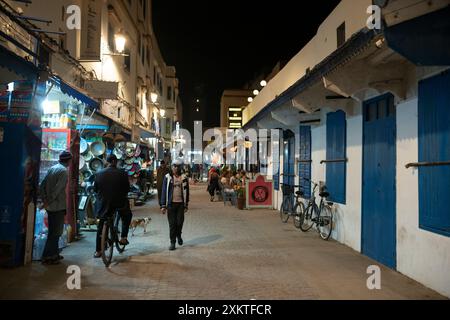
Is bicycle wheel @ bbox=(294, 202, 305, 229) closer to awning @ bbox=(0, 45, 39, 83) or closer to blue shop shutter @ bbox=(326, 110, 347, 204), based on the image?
blue shop shutter @ bbox=(326, 110, 347, 204)

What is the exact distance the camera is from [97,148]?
38.4ft

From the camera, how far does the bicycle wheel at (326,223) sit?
10117 millimetres

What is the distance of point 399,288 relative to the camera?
6.23 metres

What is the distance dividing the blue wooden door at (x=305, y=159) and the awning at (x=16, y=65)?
27.0 ft

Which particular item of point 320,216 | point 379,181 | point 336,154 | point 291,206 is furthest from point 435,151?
point 291,206

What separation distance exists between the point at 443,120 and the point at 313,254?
13.1ft

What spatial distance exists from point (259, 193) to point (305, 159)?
4.30m

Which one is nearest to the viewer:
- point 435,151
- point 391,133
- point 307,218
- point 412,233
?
point 435,151

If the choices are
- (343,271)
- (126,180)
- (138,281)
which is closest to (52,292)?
(138,281)

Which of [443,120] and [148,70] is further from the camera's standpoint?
[148,70]

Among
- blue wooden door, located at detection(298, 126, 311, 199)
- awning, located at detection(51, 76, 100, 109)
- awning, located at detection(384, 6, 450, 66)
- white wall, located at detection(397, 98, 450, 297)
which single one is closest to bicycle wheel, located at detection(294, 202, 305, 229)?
blue wooden door, located at detection(298, 126, 311, 199)

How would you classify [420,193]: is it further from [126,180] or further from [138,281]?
[126,180]

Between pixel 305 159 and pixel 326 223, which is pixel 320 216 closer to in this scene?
pixel 326 223

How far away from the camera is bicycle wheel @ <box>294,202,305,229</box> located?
1166cm
